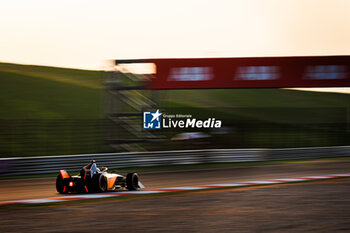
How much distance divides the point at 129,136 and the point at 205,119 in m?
14.6

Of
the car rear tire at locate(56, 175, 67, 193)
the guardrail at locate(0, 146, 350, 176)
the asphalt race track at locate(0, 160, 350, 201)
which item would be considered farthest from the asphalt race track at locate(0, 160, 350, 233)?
the guardrail at locate(0, 146, 350, 176)

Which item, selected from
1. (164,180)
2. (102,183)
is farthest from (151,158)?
(102,183)

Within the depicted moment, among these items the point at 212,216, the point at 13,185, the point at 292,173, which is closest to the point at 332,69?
the point at 292,173

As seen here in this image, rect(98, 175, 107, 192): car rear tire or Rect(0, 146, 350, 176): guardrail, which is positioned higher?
Rect(98, 175, 107, 192): car rear tire

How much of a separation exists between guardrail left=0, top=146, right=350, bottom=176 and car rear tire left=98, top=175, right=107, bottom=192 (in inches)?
225

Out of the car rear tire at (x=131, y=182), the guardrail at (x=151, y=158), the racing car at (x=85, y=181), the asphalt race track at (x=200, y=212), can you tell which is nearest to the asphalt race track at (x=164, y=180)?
the asphalt race track at (x=200, y=212)

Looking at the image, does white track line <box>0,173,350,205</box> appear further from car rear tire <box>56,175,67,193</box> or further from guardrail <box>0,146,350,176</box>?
guardrail <box>0,146,350,176</box>

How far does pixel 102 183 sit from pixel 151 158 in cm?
840

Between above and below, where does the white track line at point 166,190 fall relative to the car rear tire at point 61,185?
below

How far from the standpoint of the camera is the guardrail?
15.5 meters

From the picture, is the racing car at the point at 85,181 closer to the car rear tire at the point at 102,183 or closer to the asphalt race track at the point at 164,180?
the car rear tire at the point at 102,183

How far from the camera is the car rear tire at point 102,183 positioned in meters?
10.3

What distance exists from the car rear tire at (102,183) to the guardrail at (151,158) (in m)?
5.72

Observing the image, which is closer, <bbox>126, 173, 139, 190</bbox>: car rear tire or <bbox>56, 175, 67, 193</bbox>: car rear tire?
<bbox>56, 175, 67, 193</bbox>: car rear tire
